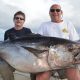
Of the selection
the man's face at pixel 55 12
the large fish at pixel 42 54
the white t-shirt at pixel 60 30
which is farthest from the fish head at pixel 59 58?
the man's face at pixel 55 12

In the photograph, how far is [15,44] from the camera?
5844 millimetres

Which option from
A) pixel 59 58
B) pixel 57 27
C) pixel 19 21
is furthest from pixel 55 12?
pixel 59 58

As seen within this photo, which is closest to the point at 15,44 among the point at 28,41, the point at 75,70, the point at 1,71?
the point at 28,41

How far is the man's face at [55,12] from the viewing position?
692 cm

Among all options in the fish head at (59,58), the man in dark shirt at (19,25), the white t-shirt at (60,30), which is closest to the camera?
the fish head at (59,58)

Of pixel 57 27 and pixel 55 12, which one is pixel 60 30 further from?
pixel 55 12

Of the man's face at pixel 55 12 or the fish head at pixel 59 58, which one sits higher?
A: the man's face at pixel 55 12

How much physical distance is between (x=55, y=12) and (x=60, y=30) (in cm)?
46

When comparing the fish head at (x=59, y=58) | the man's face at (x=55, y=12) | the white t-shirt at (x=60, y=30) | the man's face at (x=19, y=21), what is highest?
the man's face at (x=55, y=12)

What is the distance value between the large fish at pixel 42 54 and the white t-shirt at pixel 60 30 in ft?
3.54

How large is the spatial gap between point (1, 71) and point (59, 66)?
1.48m

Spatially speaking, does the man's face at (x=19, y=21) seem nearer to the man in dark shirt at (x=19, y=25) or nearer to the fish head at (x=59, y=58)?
the man in dark shirt at (x=19, y=25)

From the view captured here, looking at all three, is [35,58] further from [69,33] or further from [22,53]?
[69,33]

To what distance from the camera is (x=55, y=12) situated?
274 inches
